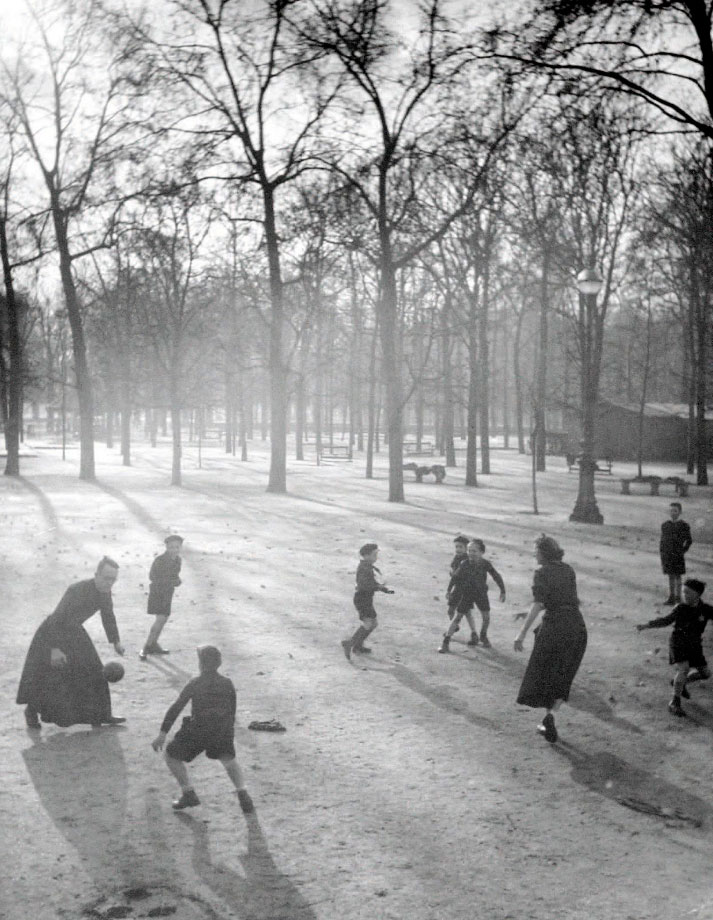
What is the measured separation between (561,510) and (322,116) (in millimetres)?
13677

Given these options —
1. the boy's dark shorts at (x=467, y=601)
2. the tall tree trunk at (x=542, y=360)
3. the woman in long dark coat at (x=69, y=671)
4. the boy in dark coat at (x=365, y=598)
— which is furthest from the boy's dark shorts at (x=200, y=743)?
the tall tree trunk at (x=542, y=360)

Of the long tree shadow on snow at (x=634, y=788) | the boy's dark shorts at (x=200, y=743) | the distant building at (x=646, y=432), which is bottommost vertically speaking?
the long tree shadow on snow at (x=634, y=788)

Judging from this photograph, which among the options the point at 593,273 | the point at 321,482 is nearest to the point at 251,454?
the point at 321,482

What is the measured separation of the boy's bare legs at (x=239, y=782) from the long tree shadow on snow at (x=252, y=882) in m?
0.31

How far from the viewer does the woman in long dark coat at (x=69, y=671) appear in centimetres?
875

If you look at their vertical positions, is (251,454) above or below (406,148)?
below

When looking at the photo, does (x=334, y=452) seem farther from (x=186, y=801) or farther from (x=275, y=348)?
(x=186, y=801)

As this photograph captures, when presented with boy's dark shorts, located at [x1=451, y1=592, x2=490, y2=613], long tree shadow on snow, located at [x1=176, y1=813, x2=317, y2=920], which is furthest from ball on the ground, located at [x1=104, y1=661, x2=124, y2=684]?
boy's dark shorts, located at [x1=451, y1=592, x2=490, y2=613]

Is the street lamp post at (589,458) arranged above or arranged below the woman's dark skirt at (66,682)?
above

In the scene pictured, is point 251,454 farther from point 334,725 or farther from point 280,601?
point 334,725

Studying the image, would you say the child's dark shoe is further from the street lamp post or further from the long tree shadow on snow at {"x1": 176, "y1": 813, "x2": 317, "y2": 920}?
the street lamp post

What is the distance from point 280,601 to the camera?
14641 millimetres

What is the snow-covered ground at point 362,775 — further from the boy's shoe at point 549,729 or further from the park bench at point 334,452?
the park bench at point 334,452

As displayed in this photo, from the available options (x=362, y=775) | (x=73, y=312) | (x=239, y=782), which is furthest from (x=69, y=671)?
(x=73, y=312)
